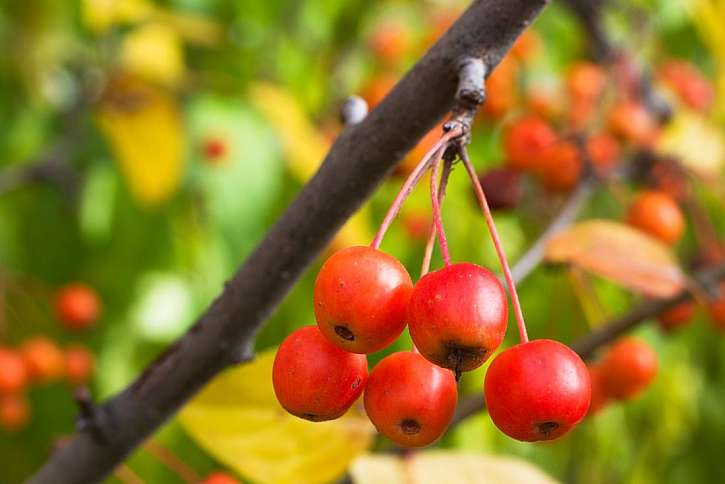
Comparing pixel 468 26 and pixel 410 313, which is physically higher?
pixel 468 26

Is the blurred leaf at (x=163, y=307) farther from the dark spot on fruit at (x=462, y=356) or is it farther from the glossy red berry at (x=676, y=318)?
the dark spot on fruit at (x=462, y=356)

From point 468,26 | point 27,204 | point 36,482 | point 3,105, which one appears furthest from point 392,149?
point 3,105

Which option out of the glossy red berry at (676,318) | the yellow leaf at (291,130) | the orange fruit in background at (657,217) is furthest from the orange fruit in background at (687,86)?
the yellow leaf at (291,130)

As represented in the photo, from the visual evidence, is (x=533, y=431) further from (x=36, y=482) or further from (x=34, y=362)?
(x=34, y=362)

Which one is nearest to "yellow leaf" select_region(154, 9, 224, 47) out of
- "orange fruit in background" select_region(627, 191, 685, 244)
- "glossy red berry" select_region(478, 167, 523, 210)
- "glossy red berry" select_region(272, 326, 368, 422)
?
"glossy red berry" select_region(478, 167, 523, 210)

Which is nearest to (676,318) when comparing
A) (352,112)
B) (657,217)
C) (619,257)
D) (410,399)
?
(657,217)

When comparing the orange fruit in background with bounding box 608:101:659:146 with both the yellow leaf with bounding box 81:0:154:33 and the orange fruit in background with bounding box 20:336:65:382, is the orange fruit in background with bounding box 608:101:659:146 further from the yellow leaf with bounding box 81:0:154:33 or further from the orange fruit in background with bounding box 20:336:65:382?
the orange fruit in background with bounding box 20:336:65:382

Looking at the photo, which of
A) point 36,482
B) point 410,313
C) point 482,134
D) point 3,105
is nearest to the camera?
point 410,313

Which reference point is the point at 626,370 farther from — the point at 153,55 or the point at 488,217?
the point at 153,55
